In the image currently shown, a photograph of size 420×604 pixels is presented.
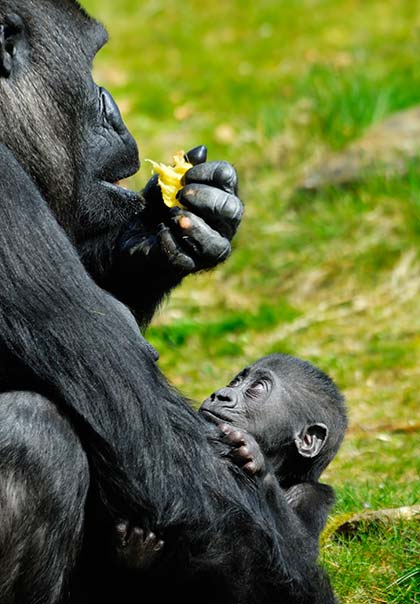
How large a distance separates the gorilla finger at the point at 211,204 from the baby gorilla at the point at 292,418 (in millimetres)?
789

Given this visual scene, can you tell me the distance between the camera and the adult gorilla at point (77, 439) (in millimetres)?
4125

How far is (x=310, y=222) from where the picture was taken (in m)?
9.76

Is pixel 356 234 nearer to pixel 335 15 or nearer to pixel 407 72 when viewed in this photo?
pixel 407 72

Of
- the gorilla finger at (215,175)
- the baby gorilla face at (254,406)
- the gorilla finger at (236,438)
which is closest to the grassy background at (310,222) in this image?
the baby gorilla face at (254,406)

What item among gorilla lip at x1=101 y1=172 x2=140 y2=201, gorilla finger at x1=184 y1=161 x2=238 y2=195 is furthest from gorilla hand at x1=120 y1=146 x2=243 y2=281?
gorilla lip at x1=101 y1=172 x2=140 y2=201

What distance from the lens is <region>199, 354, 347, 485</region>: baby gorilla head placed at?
17.8ft

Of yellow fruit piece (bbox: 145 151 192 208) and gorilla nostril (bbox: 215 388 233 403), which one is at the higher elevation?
yellow fruit piece (bbox: 145 151 192 208)

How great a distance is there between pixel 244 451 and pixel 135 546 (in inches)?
20.2

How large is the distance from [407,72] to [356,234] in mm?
2764

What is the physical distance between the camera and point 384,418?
7.42 metres

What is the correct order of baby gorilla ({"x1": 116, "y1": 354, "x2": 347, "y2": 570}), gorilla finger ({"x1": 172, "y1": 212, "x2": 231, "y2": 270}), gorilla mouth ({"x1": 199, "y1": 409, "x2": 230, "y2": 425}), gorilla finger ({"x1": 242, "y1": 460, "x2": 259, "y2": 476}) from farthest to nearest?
baby gorilla ({"x1": 116, "y1": 354, "x2": 347, "y2": 570}) < gorilla mouth ({"x1": 199, "y1": 409, "x2": 230, "y2": 425}) < gorilla finger ({"x1": 172, "y1": 212, "x2": 231, "y2": 270}) < gorilla finger ({"x1": 242, "y1": 460, "x2": 259, "y2": 476})

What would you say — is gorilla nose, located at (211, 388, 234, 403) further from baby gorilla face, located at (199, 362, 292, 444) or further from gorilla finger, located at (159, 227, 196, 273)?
gorilla finger, located at (159, 227, 196, 273)

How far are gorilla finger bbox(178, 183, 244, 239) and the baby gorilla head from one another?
2.58ft

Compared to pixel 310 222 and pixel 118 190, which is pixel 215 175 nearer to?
pixel 118 190
